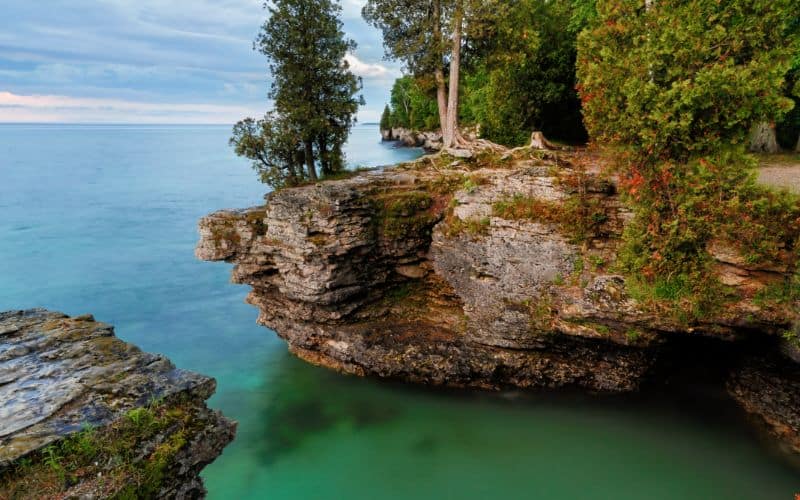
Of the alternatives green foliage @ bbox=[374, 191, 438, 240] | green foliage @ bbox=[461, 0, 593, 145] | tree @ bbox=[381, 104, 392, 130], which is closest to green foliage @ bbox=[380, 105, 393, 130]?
tree @ bbox=[381, 104, 392, 130]

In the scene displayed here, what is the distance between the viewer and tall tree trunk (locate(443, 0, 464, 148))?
48.4 ft

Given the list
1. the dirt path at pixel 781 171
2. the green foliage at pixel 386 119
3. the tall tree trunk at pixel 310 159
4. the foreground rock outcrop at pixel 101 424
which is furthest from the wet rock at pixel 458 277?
the green foliage at pixel 386 119

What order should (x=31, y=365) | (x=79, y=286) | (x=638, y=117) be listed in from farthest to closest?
(x=79, y=286), (x=638, y=117), (x=31, y=365)

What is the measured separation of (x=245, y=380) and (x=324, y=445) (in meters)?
4.92

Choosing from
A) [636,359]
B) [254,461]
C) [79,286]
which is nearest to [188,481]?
[254,461]

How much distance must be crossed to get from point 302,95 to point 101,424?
12.7 meters

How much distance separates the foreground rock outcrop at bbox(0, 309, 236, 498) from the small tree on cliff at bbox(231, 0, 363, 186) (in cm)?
930

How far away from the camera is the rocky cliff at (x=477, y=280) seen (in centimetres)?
1109

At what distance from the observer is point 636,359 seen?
12.7 m

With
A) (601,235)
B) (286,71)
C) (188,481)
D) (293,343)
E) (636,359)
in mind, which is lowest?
(293,343)

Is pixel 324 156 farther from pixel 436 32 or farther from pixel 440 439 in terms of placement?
pixel 440 439

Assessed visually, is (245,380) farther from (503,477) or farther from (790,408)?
(790,408)

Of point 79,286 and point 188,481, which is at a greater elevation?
point 188,481

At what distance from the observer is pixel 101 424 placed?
23.3ft
